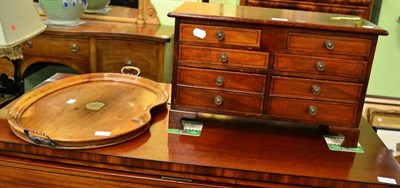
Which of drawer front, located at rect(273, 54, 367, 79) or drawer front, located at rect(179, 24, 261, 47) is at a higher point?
drawer front, located at rect(179, 24, 261, 47)

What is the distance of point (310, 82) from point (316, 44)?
110 millimetres

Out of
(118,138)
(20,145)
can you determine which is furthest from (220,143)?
(20,145)

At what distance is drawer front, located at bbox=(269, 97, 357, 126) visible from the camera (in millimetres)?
1260

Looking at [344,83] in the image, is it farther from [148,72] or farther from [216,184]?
[148,72]

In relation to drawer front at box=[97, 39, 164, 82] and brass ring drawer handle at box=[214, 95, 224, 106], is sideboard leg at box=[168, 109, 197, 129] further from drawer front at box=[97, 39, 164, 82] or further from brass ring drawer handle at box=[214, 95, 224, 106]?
drawer front at box=[97, 39, 164, 82]

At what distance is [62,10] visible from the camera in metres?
2.22

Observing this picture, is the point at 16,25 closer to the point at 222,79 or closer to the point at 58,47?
the point at 222,79

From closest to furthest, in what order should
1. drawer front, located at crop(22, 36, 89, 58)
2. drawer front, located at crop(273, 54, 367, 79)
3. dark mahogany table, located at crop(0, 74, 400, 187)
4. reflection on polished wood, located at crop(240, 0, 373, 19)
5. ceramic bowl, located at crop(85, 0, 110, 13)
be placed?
dark mahogany table, located at crop(0, 74, 400, 187), drawer front, located at crop(273, 54, 367, 79), reflection on polished wood, located at crop(240, 0, 373, 19), drawer front, located at crop(22, 36, 89, 58), ceramic bowl, located at crop(85, 0, 110, 13)

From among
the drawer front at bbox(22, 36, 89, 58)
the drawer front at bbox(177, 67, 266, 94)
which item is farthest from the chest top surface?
the drawer front at bbox(22, 36, 89, 58)

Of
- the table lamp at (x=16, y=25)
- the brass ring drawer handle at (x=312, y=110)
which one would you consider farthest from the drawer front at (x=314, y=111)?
the table lamp at (x=16, y=25)

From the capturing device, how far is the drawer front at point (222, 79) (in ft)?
4.11

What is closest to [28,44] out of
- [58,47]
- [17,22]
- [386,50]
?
[58,47]

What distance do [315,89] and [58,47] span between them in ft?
4.61

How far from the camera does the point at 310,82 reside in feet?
4.07
